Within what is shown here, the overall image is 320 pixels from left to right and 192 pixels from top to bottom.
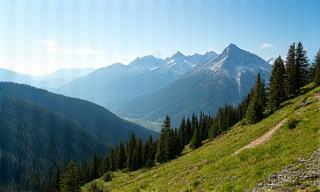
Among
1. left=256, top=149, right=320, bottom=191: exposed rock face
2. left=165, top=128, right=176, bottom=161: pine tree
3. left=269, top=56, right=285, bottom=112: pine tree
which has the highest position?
left=269, top=56, right=285, bottom=112: pine tree

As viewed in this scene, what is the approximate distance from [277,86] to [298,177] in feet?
209

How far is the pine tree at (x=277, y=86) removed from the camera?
7794 centimetres

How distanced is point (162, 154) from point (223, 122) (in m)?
29.1

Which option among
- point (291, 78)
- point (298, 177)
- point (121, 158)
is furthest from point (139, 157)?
point (298, 177)

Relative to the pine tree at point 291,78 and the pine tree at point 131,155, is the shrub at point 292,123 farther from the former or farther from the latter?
the pine tree at point 131,155

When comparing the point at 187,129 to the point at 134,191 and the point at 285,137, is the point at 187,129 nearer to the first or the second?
the point at 134,191

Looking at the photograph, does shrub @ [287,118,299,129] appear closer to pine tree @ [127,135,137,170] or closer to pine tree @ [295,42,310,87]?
pine tree @ [295,42,310,87]

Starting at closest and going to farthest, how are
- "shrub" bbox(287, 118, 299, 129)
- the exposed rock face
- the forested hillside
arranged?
the exposed rock face < the forested hillside < "shrub" bbox(287, 118, 299, 129)

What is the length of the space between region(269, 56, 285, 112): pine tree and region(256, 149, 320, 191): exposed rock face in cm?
5532

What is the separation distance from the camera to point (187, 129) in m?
136

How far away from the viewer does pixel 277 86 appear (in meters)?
81.8

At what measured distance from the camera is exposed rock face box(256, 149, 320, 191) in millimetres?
19516

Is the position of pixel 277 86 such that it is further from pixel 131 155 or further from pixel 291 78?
pixel 131 155

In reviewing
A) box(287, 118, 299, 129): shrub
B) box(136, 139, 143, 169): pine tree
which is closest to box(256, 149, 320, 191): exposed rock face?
box(287, 118, 299, 129): shrub
